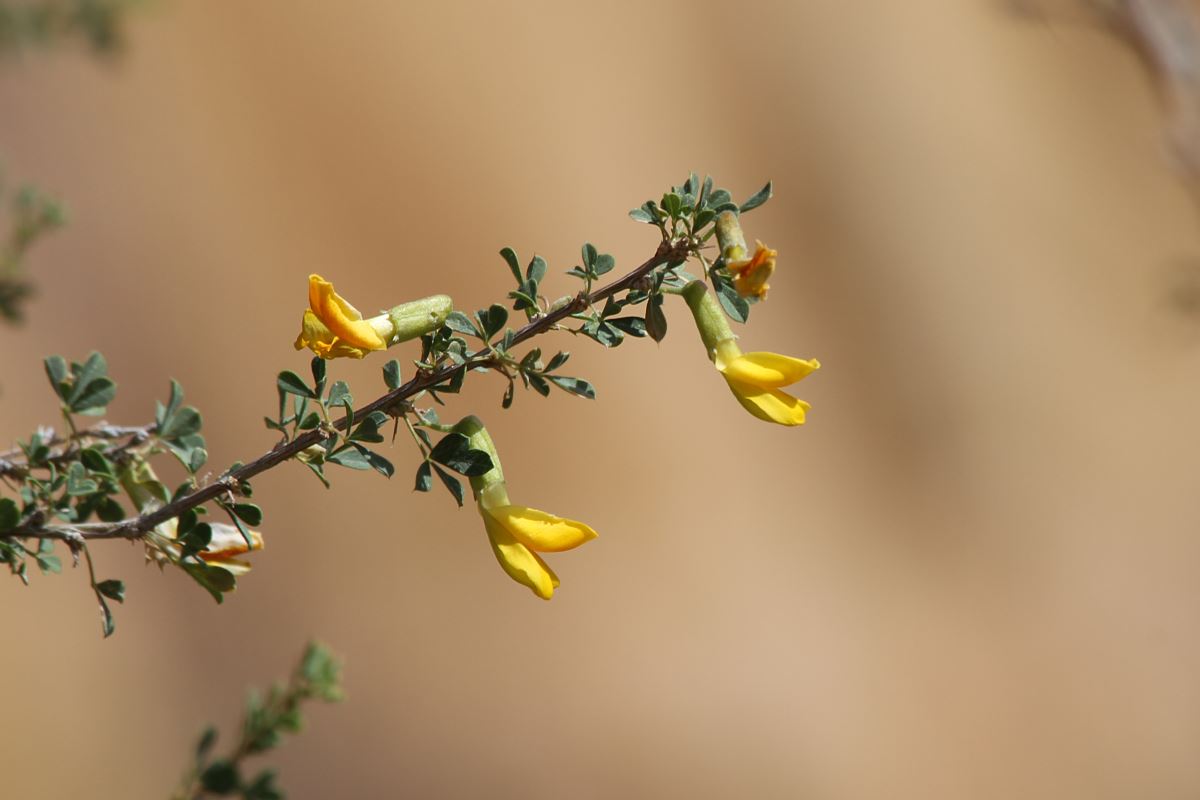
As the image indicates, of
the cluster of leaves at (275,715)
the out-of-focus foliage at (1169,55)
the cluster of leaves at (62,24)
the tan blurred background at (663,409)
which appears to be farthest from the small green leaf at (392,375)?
the tan blurred background at (663,409)

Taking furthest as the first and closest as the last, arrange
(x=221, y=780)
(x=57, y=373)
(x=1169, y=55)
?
(x=1169, y=55) < (x=221, y=780) < (x=57, y=373)

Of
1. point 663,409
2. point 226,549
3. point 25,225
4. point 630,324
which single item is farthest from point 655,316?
point 663,409

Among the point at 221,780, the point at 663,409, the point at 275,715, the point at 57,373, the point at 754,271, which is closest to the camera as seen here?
the point at 754,271

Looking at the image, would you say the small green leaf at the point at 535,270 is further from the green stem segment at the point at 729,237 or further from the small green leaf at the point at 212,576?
the small green leaf at the point at 212,576

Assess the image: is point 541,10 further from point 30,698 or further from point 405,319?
point 405,319

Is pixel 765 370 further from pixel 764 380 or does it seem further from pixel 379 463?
pixel 379 463

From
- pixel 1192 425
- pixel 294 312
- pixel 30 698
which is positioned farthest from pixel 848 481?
pixel 30 698
